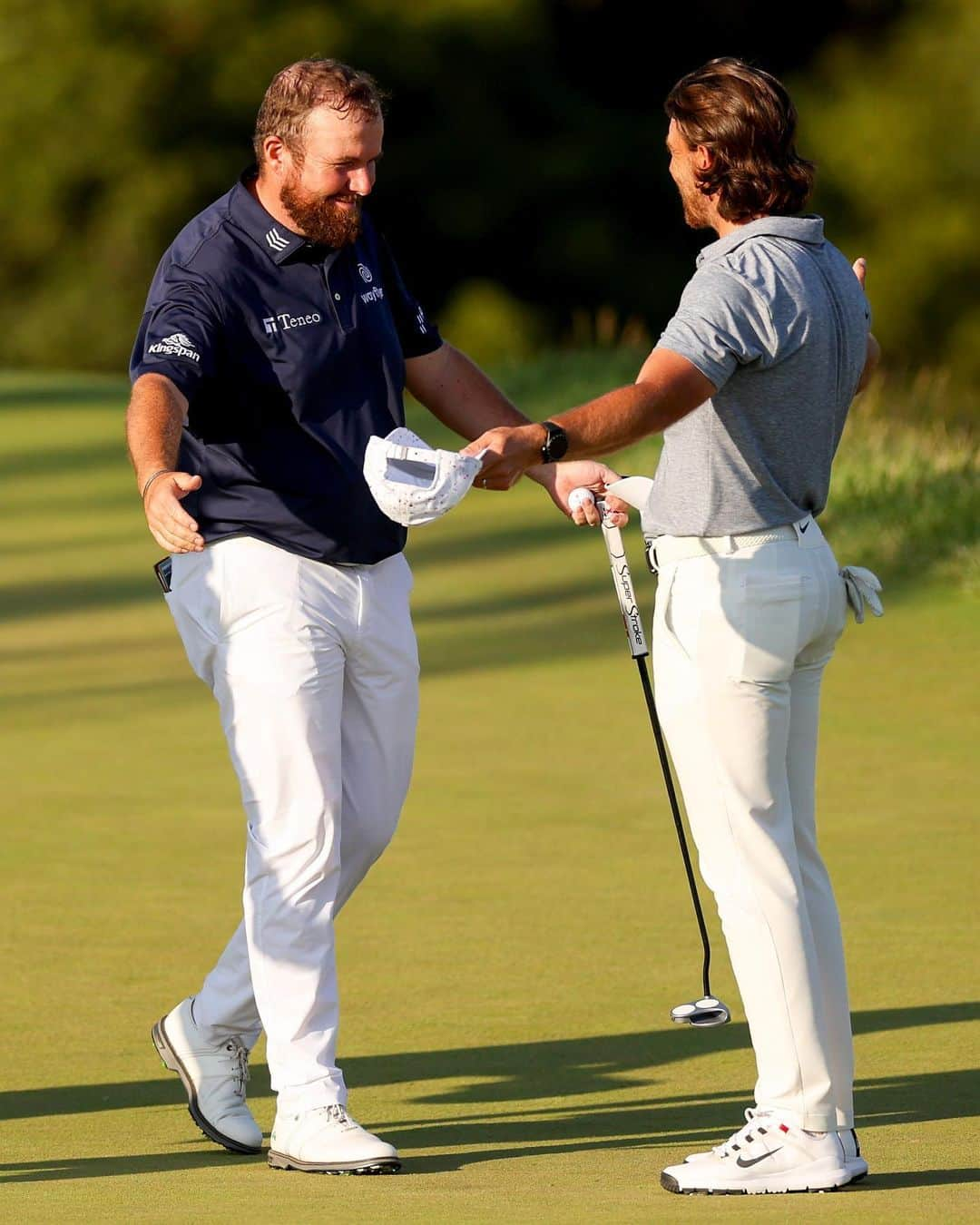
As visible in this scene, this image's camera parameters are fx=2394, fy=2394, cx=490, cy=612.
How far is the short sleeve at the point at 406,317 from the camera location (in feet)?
15.7

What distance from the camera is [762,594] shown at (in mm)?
3945

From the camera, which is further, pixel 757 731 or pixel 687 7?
pixel 687 7

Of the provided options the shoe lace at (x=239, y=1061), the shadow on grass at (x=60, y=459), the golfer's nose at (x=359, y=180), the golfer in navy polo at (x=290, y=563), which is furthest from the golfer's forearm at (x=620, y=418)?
the shadow on grass at (x=60, y=459)

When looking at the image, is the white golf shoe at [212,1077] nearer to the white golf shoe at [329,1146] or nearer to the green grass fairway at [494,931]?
the green grass fairway at [494,931]

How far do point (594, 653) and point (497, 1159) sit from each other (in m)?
7.01

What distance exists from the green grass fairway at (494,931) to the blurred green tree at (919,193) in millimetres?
24997

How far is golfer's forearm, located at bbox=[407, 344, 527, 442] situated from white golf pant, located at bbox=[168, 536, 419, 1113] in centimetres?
57

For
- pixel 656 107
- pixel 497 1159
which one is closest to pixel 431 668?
pixel 497 1159

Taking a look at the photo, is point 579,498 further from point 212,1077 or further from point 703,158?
point 212,1077

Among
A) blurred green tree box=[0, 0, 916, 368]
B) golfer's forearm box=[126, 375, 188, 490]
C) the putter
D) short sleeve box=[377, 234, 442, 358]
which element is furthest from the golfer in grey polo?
blurred green tree box=[0, 0, 916, 368]

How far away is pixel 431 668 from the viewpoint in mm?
10906

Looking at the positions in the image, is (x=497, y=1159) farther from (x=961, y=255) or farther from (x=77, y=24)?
(x=77, y=24)

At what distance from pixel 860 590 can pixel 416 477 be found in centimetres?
88

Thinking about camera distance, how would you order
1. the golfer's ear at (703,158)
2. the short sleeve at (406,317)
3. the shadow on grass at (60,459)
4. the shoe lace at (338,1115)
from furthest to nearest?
the shadow on grass at (60,459)
the short sleeve at (406,317)
the shoe lace at (338,1115)
the golfer's ear at (703,158)
